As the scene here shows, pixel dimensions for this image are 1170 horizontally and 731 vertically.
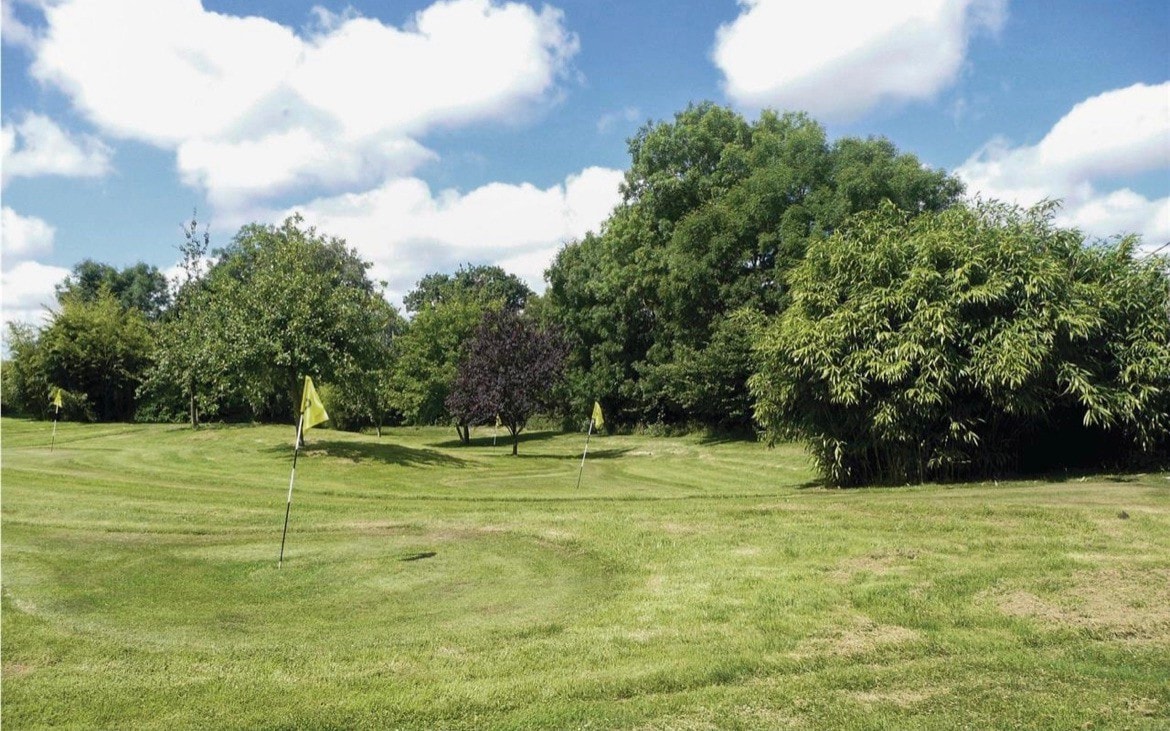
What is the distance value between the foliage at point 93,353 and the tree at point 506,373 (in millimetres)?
27718

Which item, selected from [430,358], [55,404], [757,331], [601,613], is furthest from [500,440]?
[601,613]

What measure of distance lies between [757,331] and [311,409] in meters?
16.9

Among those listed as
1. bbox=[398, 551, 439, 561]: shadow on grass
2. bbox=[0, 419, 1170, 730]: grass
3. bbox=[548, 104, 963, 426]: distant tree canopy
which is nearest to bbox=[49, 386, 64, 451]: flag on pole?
bbox=[0, 419, 1170, 730]: grass

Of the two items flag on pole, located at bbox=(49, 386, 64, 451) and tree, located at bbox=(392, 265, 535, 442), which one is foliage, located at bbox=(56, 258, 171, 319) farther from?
tree, located at bbox=(392, 265, 535, 442)

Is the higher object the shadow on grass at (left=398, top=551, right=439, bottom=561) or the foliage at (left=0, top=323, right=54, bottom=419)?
the foliage at (left=0, top=323, right=54, bottom=419)

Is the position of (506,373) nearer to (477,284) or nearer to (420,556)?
(420,556)

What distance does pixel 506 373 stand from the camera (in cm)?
4031

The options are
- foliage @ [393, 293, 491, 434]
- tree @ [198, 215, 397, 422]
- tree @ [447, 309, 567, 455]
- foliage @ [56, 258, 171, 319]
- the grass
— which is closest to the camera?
the grass

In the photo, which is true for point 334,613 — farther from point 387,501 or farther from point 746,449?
point 746,449

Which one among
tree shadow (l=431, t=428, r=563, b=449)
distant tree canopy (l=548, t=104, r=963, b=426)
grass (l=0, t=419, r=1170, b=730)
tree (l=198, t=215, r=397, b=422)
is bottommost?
tree shadow (l=431, t=428, r=563, b=449)

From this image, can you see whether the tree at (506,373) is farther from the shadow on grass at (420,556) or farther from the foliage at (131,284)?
the foliage at (131,284)

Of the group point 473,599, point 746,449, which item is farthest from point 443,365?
point 473,599

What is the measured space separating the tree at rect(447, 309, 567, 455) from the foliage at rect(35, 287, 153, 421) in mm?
27718

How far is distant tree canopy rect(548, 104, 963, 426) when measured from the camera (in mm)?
40062
